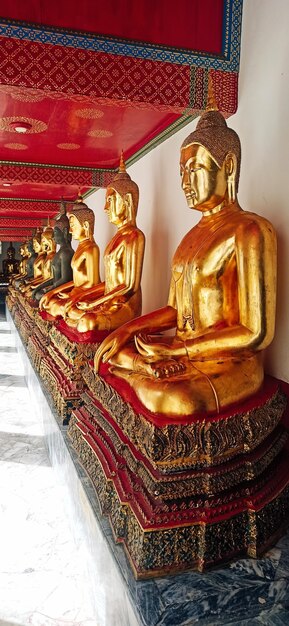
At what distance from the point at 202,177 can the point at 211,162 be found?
6 centimetres

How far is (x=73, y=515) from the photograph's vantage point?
2018 mm

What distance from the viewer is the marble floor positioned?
1.13m

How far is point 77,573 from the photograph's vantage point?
179 centimetres

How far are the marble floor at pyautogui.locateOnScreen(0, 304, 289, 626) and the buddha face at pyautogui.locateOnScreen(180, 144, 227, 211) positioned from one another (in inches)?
44.2

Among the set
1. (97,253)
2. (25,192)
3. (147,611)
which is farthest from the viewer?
(25,192)

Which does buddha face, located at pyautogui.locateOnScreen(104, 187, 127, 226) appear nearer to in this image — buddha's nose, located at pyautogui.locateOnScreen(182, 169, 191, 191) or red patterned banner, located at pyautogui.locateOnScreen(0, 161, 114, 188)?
buddha's nose, located at pyautogui.locateOnScreen(182, 169, 191, 191)

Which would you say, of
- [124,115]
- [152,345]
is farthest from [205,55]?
[152,345]

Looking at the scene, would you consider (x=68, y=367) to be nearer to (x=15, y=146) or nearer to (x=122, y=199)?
(x=122, y=199)

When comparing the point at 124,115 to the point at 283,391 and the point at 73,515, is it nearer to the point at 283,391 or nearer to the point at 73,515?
the point at 283,391

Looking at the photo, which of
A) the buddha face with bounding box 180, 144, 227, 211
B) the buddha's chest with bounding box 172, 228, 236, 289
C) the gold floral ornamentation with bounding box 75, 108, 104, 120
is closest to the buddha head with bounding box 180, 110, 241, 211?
the buddha face with bounding box 180, 144, 227, 211

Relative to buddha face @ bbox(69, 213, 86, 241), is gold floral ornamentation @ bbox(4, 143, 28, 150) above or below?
above

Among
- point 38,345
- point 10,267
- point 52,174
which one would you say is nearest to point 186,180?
point 38,345

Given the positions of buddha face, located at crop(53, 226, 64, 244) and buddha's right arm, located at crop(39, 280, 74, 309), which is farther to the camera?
buddha face, located at crop(53, 226, 64, 244)

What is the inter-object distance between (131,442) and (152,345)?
0.31 meters
